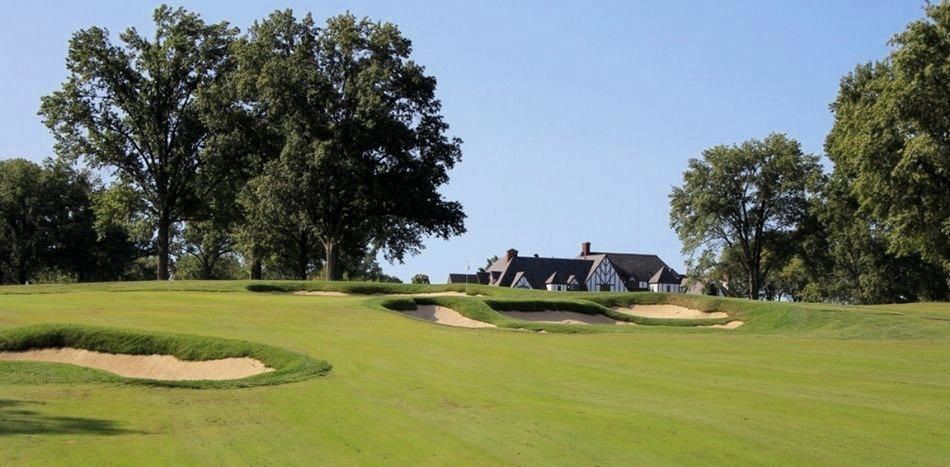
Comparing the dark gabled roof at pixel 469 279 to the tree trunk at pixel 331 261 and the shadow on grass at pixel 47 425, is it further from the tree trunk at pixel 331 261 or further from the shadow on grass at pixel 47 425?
the shadow on grass at pixel 47 425

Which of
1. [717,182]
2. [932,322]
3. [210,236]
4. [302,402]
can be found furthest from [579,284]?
[302,402]

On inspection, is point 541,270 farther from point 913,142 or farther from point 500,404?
point 500,404

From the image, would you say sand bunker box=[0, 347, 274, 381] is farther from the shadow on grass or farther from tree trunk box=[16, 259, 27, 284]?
tree trunk box=[16, 259, 27, 284]

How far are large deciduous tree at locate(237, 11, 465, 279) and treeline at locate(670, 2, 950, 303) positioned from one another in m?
26.6

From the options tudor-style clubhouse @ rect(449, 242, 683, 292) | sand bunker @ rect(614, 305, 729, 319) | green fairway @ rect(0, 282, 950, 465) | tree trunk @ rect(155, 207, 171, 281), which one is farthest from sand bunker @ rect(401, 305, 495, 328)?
tudor-style clubhouse @ rect(449, 242, 683, 292)

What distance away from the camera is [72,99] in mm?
60156

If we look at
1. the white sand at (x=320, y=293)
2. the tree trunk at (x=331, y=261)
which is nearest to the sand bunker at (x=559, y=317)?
the white sand at (x=320, y=293)

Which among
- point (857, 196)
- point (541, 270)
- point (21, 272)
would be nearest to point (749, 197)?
point (857, 196)

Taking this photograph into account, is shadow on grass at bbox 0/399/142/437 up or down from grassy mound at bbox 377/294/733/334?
down

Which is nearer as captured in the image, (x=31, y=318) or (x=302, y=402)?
(x=302, y=402)

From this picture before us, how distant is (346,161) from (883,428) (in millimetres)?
45809

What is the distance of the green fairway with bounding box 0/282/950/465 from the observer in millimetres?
10922

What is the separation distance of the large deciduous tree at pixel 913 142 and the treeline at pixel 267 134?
26.9 m

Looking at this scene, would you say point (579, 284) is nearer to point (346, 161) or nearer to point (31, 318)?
point (346, 161)
